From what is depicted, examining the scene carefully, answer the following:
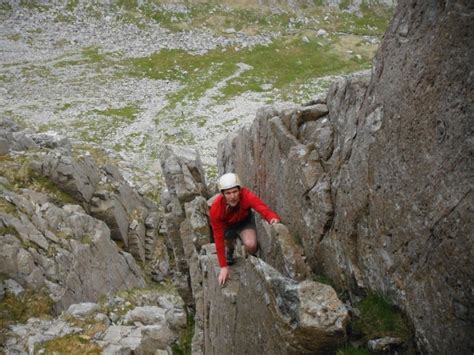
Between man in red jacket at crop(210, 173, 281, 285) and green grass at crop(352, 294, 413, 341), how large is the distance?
14.1 ft

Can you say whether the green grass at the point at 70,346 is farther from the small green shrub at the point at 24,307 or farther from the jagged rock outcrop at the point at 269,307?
the jagged rock outcrop at the point at 269,307

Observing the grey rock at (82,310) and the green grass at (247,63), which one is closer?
the grey rock at (82,310)

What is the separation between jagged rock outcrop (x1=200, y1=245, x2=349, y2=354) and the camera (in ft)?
29.6

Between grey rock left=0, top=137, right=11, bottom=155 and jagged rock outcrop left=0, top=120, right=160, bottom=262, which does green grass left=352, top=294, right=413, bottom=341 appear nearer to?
jagged rock outcrop left=0, top=120, right=160, bottom=262

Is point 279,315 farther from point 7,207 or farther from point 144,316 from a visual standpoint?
point 7,207

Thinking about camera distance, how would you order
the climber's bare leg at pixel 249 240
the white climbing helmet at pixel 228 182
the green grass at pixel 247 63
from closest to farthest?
the white climbing helmet at pixel 228 182 → the climber's bare leg at pixel 249 240 → the green grass at pixel 247 63

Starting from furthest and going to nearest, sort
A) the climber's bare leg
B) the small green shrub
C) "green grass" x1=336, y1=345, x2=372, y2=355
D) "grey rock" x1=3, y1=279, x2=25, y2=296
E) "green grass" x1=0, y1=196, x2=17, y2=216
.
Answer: "green grass" x1=0, y1=196, x2=17, y2=216, "grey rock" x1=3, y1=279, x2=25, y2=296, the small green shrub, the climber's bare leg, "green grass" x1=336, y1=345, x2=372, y2=355

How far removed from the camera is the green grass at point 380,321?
890 centimetres

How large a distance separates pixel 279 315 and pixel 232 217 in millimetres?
5128

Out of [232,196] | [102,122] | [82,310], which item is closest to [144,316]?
[82,310]

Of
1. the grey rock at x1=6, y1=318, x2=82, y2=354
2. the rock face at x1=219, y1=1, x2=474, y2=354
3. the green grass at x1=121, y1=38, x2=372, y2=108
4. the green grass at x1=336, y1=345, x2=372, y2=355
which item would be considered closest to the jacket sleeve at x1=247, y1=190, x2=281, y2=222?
the rock face at x1=219, y1=1, x2=474, y2=354

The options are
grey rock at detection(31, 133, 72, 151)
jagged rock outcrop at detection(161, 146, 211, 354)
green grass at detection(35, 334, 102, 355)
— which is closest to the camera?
green grass at detection(35, 334, 102, 355)

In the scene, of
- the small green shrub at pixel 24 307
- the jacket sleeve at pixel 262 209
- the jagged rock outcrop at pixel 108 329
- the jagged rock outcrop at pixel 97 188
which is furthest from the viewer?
the jagged rock outcrop at pixel 97 188

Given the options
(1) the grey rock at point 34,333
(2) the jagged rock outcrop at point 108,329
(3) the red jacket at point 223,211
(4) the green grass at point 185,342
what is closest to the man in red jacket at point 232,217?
(3) the red jacket at point 223,211
